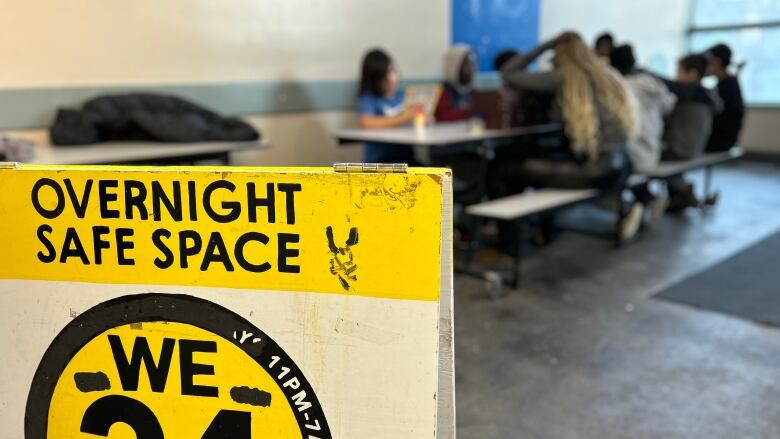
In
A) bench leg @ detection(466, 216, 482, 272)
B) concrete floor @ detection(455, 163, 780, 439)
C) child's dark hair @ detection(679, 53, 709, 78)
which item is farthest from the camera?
child's dark hair @ detection(679, 53, 709, 78)

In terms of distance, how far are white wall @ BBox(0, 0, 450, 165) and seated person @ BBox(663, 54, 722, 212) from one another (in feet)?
5.92

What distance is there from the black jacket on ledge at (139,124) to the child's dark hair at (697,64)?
3.21 metres

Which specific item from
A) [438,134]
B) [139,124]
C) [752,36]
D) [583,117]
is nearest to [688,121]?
[583,117]

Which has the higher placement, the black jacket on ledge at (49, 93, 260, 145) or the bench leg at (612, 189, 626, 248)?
the black jacket on ledge at (49, 93, 260, 145)

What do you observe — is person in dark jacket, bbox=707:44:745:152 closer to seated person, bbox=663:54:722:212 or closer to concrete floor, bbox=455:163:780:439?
seated person, bbox=663:54:722:212

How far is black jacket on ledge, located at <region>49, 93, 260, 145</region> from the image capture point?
3.00 meters

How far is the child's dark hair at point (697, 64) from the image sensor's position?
14.4 feet

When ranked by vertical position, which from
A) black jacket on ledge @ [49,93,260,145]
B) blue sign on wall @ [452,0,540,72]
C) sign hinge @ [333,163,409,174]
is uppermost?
blue sign on wall @ [452,0,540,72]

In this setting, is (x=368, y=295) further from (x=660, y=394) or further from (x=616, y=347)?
(x=616, y=347)

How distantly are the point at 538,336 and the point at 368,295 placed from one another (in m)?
1.71

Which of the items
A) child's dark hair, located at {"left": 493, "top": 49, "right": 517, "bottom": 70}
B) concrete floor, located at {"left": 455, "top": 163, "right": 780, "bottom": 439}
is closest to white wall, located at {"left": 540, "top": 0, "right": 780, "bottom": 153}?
child's dark hair, located at {"left": 493, "top": 49, "right": 517, "bottom": 70}

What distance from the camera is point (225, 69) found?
3.65m

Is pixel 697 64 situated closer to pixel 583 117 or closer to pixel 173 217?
pixel 583 117

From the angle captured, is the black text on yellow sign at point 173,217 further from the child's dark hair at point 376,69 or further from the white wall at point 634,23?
the white wall at point 634,23
